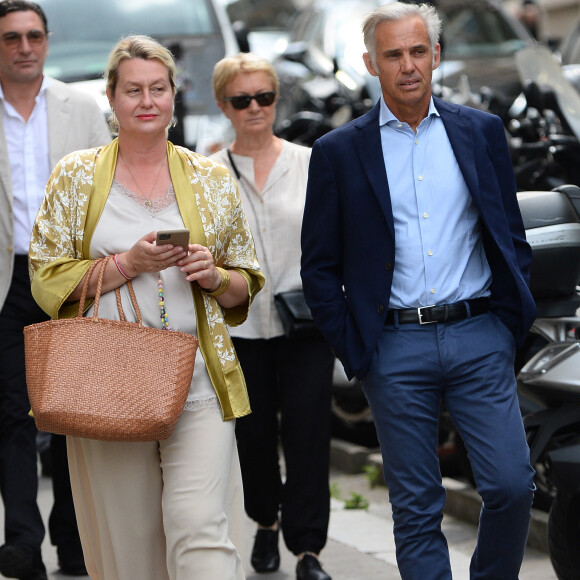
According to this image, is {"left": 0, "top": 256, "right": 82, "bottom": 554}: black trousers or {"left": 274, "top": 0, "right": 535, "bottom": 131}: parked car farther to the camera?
{"left": 274, "top": 0, "right": 535, "bottom": 131}: parked car

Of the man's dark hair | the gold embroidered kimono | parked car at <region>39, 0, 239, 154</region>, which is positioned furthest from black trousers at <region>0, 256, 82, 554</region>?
parked car at <region>39, 0, 239, 154</region>

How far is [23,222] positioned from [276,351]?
115 cm

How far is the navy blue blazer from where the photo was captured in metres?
4.10

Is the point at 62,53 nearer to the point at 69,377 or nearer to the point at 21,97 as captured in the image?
the point at 21,97

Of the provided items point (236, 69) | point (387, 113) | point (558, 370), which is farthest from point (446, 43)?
point (387, 113)

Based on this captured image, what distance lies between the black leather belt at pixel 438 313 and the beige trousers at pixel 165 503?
633 mm

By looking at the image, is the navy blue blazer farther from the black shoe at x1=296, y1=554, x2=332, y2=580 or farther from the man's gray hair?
the black shoe at x1=296, y1=554, x2=332, y2=580

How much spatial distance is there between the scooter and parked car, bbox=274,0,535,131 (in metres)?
6.58

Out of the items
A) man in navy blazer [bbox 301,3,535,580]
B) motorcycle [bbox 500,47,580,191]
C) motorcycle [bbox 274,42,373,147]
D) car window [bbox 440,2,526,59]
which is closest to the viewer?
man in navy blazer [bbox 301,3,535,580]

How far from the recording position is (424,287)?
13.4ft

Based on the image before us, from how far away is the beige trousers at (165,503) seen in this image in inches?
150

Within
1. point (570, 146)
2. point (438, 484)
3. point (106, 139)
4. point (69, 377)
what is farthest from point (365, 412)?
point (69, 377)

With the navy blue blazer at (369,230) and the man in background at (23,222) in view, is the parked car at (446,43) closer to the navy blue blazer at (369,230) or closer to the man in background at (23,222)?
the man in background at (23,222)

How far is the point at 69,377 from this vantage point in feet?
12.3
